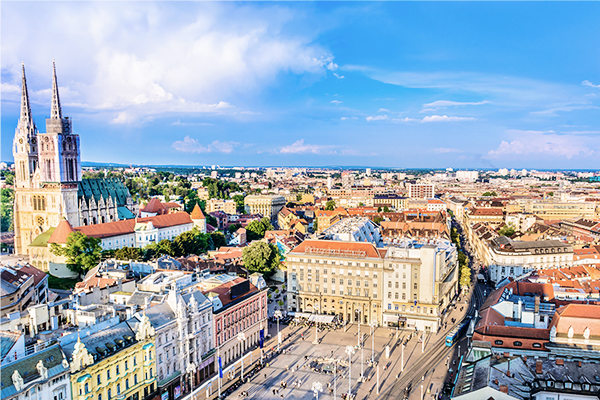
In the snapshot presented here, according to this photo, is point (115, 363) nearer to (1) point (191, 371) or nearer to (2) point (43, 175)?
(1) point (191, 371)

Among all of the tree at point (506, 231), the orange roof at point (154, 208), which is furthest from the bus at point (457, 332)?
the orange roof at point (154, 208)

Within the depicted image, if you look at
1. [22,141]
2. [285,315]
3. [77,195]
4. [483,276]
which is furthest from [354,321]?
[22,141]

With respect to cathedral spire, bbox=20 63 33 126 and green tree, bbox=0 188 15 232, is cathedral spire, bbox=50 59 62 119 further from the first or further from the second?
green tree, bbox=0 188 15 232

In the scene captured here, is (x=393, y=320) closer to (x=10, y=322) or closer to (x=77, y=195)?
(x=10, y=322)

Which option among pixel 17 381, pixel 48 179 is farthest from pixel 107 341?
pixel 48 179

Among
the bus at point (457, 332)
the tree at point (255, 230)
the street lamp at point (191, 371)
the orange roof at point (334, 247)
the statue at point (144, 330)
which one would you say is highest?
the orange roof at point (334, 247)

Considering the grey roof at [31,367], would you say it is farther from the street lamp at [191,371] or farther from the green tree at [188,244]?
the green tree at [188,244]

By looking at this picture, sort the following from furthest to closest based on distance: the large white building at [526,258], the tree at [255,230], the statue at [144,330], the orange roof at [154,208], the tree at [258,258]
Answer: the orange roof at [154,208], the tree at [255,230], the large white building at [526,258], the tree at [258,258], the statue at [144,330]
